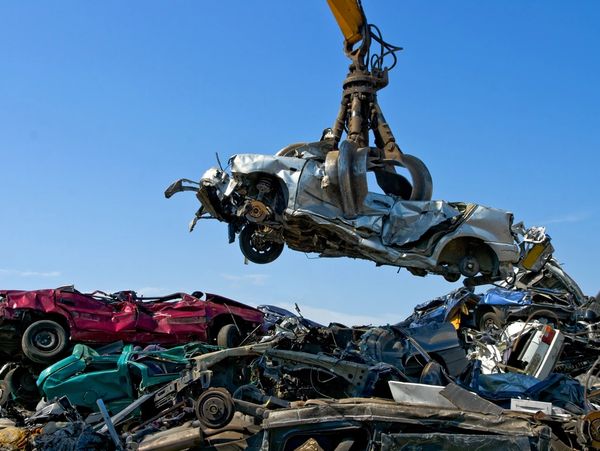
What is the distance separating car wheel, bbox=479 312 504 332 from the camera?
16359 millimetres

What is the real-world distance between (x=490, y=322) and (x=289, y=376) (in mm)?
9324

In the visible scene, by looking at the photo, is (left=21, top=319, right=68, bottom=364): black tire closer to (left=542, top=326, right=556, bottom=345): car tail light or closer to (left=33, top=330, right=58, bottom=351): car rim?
(left=33, top=330, right=58, bottom=351): car rim

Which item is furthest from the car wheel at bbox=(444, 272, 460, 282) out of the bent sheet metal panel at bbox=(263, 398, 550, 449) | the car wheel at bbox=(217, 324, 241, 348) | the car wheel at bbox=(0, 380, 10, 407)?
the car wheel at bbox=(0, 380, 10, 407)

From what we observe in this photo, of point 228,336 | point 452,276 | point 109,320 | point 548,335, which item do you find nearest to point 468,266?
point 452,276

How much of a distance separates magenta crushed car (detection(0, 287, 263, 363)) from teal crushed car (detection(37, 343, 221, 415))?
5.41 ft

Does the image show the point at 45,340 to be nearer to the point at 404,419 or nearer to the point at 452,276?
the point at 452,276

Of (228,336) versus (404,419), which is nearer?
(404,419)

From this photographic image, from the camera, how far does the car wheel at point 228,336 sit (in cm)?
1342

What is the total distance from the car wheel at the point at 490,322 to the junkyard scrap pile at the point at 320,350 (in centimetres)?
113

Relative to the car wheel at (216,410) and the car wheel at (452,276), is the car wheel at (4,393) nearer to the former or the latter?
the car wheel at (216,410)

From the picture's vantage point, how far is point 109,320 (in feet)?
42.7

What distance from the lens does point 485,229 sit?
36.0 ft

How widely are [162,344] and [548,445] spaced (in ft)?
29.0

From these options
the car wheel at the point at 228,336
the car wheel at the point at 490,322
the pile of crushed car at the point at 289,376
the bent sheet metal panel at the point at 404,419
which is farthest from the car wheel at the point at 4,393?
the car wheel at the point at 490,322
